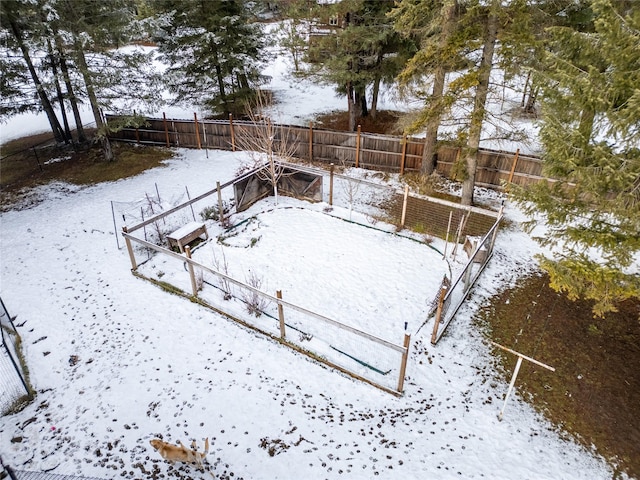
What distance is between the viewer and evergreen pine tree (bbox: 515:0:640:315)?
5.64m

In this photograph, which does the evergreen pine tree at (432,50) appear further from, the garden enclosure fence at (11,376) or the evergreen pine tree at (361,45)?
the garden enclosure fence at (11,376)

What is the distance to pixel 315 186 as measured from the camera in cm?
1307

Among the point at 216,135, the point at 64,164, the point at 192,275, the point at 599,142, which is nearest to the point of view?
the point at 599,142

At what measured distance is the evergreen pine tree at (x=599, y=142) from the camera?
564 cm

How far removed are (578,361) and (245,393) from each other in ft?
21.2

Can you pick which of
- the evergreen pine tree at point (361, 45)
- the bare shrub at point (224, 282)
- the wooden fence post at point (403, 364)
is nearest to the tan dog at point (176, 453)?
the wooden fence post at point (403, 364)

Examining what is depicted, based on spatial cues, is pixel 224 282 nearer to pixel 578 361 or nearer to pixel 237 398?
pixel 237 398

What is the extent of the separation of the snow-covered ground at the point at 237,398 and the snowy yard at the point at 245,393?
Result: 0.02 m

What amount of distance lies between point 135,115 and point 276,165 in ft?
22.9

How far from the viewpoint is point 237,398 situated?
6.87 m

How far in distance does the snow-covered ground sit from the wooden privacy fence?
4.57m

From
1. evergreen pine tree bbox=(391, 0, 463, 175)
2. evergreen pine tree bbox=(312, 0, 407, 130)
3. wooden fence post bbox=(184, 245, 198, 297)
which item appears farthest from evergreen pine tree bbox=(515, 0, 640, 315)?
evergreen pine tree bbox=(312, 0, 407, 130)

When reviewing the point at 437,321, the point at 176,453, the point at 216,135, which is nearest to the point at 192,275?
the point at 176,453

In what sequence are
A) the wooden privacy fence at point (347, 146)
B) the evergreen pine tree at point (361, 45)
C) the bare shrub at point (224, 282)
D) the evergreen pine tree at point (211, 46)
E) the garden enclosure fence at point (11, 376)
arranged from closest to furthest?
the garden enclosure fence at point (11, 376), the bare shrub at point (224, 282), the wooden privacy fence at point (347, 146), the evergreen pine tree at point (361, 45), the evergreen pine tree at point (211, 46)
